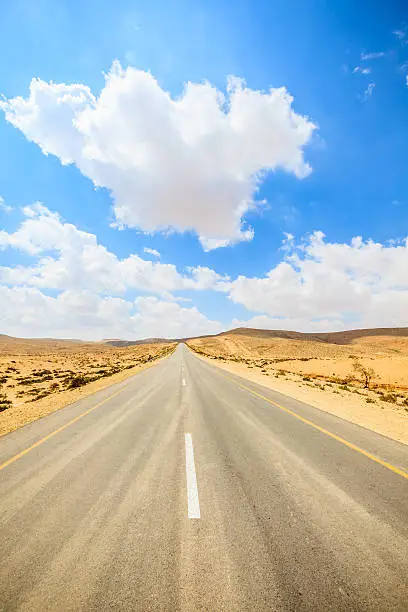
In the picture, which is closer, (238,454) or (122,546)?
(122,546)

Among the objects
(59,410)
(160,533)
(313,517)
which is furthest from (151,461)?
(59,410)

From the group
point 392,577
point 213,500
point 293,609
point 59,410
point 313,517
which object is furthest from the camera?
point 59,410

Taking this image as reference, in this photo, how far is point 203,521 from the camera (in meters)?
3.85

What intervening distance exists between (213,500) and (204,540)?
952mm

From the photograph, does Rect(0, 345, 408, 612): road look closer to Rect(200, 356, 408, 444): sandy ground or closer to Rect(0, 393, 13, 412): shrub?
Rect(200, 356, 408, 444): sandy ground

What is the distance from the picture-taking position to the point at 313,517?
3984 millimetres

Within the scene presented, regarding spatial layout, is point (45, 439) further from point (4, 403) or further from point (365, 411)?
point (365, 411)

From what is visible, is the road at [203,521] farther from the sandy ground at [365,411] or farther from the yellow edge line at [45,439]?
the sandy ground at [365,411]

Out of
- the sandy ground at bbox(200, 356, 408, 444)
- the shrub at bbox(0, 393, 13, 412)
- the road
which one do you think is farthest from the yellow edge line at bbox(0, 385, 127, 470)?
the sandy ground at bbox(200, 356, 408, 444)

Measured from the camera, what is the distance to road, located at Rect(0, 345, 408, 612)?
2.74 m

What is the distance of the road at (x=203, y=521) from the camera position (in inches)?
108

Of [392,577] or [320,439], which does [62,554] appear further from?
[320,439]

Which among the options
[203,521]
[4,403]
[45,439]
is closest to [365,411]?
[203,521]

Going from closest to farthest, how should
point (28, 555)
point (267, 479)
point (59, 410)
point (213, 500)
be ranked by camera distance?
point (28, 555) → point (213, 500) → point (267, 479) → point (59, 410)
